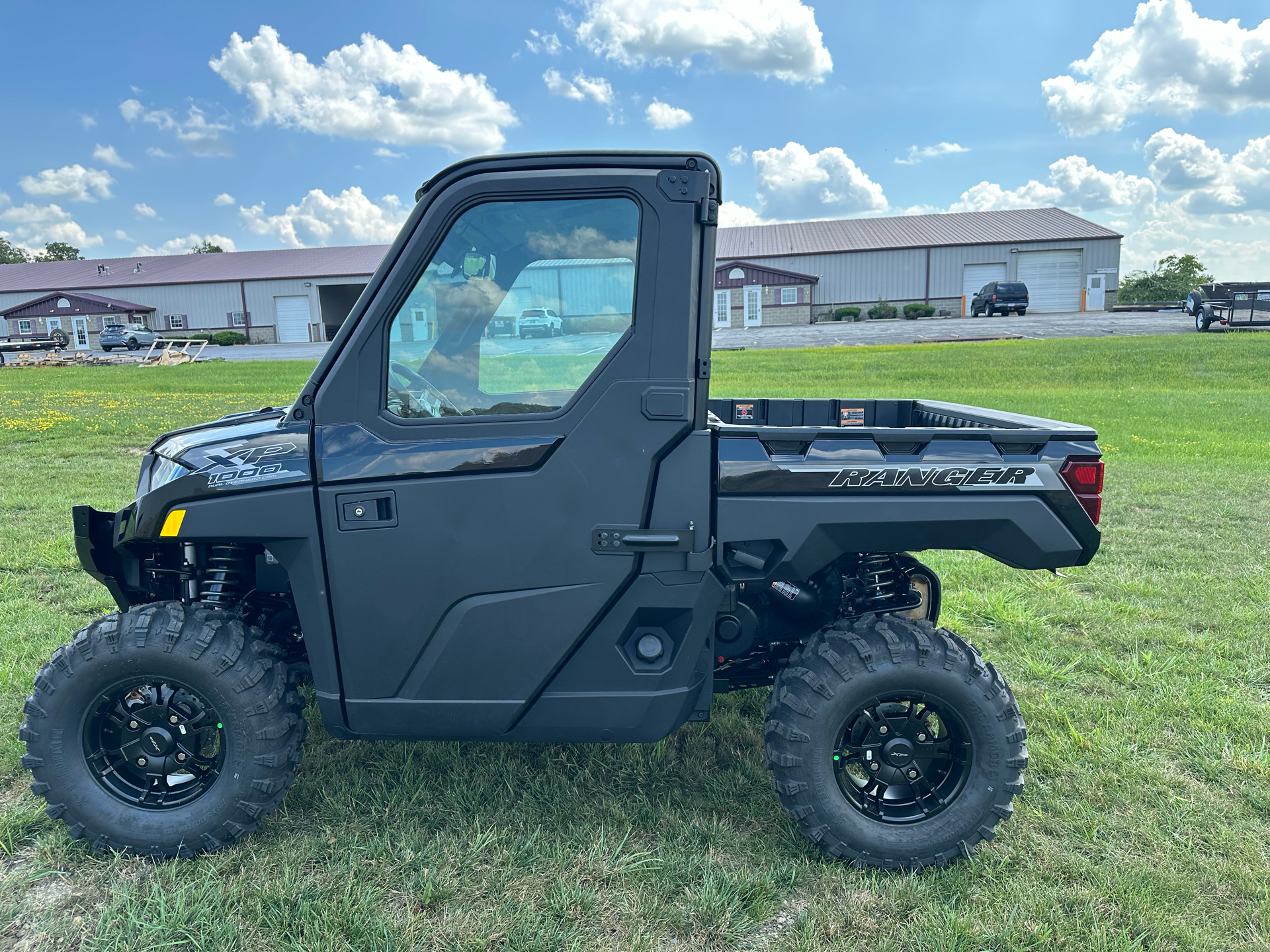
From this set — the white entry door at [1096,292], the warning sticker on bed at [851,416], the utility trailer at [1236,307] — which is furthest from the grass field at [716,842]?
the white entry door at [1096,292]

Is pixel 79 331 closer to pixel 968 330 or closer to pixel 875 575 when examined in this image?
pixel 968 330

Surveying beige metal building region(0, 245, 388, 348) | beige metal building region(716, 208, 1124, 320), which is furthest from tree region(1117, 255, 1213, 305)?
beige metal building region(0, 245, 388, 348)

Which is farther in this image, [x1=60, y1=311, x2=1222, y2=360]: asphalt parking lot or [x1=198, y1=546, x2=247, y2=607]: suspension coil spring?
[x1=60, y1=311, x2=1222, y2=360]: asphalt parking lot

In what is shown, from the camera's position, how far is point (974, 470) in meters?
2.74

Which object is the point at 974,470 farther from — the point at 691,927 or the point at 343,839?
the point at 343,839

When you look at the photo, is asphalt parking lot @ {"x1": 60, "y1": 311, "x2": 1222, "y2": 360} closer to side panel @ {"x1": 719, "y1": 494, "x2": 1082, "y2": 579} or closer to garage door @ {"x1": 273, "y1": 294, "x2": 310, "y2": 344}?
garage door @ {"x1": 273, "y1": 294, "x2": 310, "y2": 344}

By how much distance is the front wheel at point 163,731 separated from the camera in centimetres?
276

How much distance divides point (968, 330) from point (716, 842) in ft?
105

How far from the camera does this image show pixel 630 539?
8.59 ft

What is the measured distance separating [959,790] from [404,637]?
6.16 feet

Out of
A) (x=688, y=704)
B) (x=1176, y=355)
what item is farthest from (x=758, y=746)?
(x=1176, y=355)

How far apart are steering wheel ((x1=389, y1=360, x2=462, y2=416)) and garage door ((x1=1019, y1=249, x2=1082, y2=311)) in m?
53.1

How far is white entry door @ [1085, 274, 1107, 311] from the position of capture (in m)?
49.0

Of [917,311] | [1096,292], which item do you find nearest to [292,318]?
[917,311]
